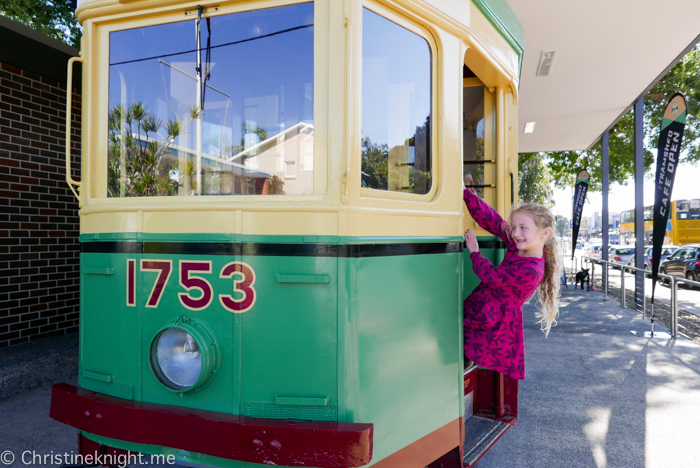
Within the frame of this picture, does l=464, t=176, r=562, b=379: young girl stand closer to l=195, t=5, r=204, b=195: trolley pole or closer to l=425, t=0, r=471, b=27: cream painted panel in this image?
l=425, t=0, r=471, b=27: cream painted panel

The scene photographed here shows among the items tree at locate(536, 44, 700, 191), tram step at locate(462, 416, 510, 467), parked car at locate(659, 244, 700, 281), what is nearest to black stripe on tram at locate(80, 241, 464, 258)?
tram step at locate(462, 416, 510, 467)

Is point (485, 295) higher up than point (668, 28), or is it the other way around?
point (668, 28)

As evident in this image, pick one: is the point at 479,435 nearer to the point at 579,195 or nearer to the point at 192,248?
the point at 192,248

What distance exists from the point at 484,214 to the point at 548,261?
0.51m

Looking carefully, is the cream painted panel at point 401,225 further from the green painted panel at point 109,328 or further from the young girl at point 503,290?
the green painted panel at point 109,328

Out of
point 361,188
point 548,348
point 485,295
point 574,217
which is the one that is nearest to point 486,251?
point 485,295

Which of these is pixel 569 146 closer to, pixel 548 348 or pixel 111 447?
pixel 548 348

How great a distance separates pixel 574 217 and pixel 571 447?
1081 centimetres

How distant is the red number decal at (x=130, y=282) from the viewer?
209cm

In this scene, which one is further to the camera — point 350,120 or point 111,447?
point 111,447

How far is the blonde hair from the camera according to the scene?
259cm

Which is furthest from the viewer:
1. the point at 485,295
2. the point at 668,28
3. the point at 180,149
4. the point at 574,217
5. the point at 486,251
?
the point at 574,217

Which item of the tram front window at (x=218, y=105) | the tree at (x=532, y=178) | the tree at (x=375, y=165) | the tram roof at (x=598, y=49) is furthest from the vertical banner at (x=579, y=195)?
the tram front window at (x=218, y=105)

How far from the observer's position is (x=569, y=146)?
13430mm
